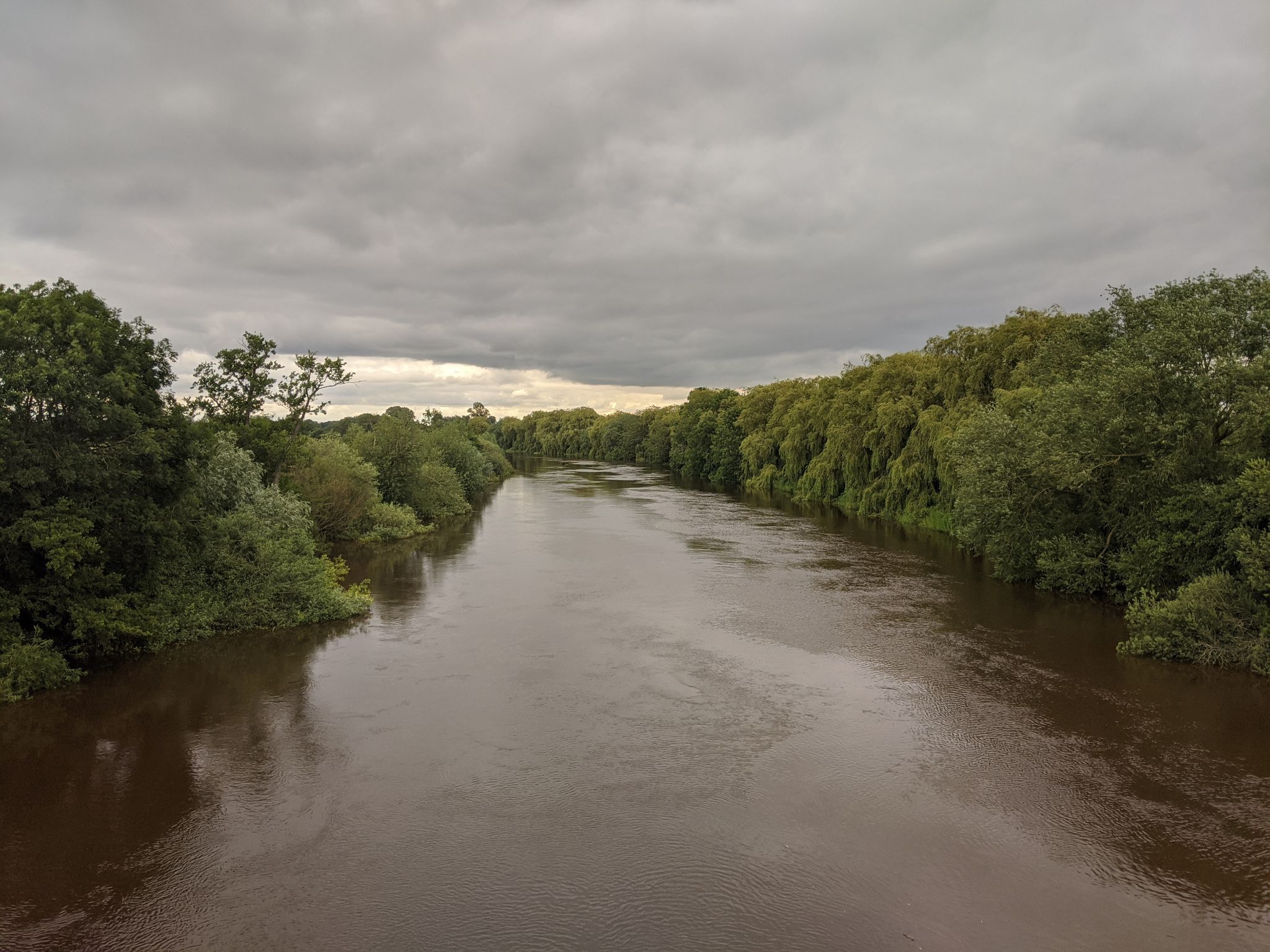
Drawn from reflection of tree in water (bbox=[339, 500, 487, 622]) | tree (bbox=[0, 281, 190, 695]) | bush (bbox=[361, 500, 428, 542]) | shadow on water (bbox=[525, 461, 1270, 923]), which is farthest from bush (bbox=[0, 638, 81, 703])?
bush (bbox=[361, 500, 428, 542])

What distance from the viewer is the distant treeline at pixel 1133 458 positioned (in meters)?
16.9

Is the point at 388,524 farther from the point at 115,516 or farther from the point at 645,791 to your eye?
the point at 645,791

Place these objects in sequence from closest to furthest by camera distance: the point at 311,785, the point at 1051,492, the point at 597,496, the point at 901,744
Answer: the point at 311,785
the point at 901,744
the point at 1051,492
the point at 597,496

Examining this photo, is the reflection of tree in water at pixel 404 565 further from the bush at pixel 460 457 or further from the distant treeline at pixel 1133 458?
the distant treeline at pixel 1133 458

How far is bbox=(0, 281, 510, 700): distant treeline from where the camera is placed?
14289 millimetres

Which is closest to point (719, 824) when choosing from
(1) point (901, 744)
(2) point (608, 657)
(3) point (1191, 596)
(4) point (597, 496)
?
(1) point (901, 744)

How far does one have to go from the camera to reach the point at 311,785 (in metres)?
11.7

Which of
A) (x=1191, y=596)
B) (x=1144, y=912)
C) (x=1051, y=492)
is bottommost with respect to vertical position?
(x=1144, y=912)

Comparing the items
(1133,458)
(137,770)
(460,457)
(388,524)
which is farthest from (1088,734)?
(460,457)

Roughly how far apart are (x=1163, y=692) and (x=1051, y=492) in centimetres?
830

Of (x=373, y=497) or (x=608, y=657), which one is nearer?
(x=608, y=657)

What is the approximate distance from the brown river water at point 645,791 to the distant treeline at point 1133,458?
1836mm

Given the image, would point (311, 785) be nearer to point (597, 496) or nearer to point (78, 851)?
point (78, 851)

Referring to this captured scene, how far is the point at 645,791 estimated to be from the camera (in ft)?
37.6
